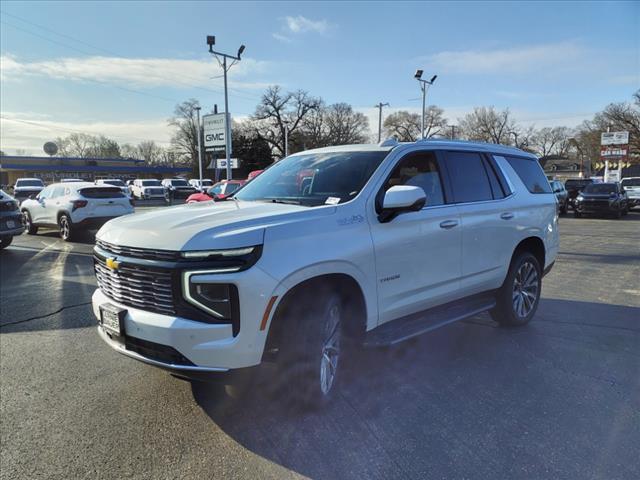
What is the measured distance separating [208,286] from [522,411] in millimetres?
2446

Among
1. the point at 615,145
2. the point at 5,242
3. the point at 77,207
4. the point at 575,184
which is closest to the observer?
the point at 5,242

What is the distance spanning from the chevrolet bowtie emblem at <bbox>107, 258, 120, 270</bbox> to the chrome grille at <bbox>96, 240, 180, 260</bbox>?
0.05 meters

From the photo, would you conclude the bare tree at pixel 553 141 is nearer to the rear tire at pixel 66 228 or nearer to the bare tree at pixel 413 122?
the bare tree at pixel 413 122

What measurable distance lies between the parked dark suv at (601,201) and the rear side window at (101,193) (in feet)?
66.1

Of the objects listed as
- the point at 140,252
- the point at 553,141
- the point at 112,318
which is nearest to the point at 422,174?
the point at 140,252

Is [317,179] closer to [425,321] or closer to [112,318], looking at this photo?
[425,321]

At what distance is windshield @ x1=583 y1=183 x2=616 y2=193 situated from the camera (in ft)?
72.8

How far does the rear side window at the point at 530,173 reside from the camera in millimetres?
5453

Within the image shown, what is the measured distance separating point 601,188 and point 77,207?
22719 millimetres

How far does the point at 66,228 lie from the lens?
43.0ft

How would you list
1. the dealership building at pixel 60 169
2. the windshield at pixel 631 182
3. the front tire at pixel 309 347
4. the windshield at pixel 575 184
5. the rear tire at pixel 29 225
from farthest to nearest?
1. the dealership building at pixel 60 169
2. the windshield at pixel 575 184
3. the windshield at pixel 631 182
4. the rear tire at pixel 29 225
5. the front tire at pixel 309 347

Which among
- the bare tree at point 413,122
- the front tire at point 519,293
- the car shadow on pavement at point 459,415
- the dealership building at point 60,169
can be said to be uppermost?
the bare tree at point 413,122

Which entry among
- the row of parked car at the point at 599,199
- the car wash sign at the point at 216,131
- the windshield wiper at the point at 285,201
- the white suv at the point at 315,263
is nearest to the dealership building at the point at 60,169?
the car wash sign at the point at 216,131

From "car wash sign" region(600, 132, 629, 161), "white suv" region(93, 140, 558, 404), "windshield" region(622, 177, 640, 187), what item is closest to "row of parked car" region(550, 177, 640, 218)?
"windshield" region(622, 177, 640, 187)
